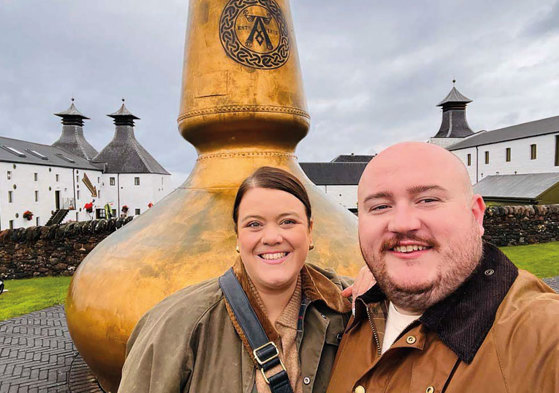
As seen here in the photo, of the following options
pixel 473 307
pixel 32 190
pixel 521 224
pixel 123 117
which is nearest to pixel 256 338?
pixel 473 307

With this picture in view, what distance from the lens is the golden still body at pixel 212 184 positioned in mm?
3367

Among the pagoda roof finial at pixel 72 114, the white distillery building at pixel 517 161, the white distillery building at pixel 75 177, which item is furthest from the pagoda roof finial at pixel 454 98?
the pagoda roof finial at pixel 72 114

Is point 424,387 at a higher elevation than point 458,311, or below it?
below

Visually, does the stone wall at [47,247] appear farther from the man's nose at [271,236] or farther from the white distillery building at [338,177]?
the white distillery building at [338,177]

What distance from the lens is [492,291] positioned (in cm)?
123

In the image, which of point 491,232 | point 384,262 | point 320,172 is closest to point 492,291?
point 384,262

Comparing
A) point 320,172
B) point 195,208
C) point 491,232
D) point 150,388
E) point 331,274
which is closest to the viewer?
point 150,388

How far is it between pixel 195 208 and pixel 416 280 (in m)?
2.76

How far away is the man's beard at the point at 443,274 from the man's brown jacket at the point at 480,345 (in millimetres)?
28

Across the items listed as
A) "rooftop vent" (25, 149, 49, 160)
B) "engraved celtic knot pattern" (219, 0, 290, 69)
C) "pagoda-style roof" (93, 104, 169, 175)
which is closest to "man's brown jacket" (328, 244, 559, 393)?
"engraved celtic knot pattern" (219, 0, 290, 69)

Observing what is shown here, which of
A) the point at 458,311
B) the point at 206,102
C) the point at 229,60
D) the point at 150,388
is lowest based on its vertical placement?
the point at 150,388

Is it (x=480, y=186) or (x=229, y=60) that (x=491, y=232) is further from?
(x=480, y=186)

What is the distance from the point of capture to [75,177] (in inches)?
1901

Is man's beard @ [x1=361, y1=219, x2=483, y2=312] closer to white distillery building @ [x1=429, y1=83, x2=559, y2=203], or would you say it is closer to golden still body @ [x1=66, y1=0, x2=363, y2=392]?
golden still body @ [x1=66, y1=0, x2=363, y2=392]
